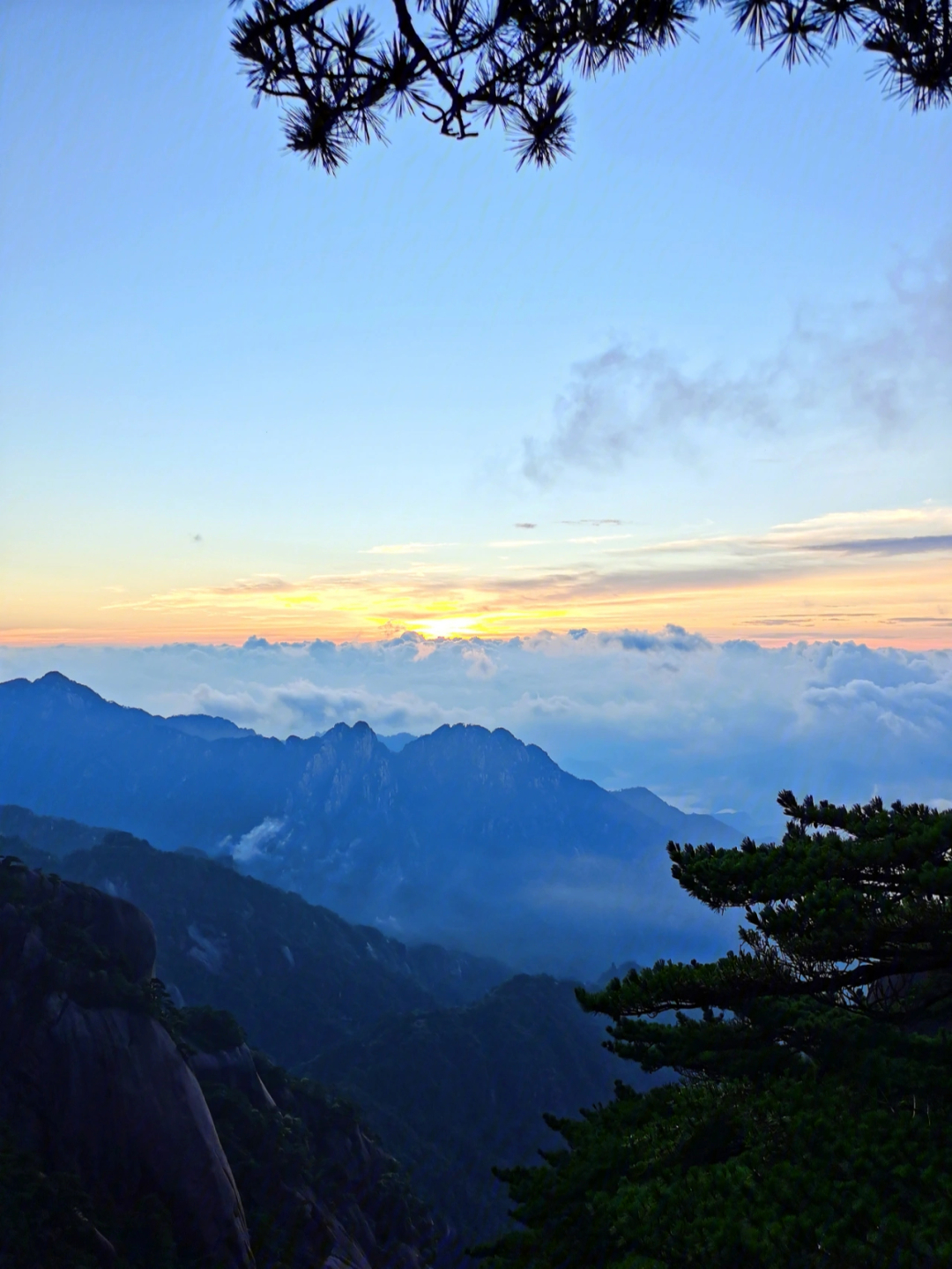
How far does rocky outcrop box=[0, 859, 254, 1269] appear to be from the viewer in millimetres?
44312

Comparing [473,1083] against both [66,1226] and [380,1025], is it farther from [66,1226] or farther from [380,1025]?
[66,1226]

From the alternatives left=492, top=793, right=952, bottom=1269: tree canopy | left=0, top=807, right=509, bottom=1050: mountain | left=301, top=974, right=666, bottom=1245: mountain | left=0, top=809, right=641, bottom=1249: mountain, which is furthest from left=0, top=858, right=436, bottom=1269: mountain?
left=0, top=807, right=509, bottom=1050: mountain

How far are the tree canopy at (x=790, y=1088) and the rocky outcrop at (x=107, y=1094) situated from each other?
Answer: 42.5m

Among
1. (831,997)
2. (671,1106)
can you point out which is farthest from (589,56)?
(671,1106)

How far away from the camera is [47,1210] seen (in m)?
36.9

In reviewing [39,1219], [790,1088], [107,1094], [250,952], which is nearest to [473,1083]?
[250,952]

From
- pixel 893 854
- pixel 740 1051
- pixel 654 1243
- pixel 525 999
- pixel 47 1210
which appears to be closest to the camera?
pixel 654 1243

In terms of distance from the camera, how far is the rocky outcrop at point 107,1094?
4431 cm

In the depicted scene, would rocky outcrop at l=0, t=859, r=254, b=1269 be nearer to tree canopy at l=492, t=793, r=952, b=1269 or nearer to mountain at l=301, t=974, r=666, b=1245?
tree canopy at l=492, t=793, r=952, b=1269

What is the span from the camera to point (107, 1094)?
4738 centimetres

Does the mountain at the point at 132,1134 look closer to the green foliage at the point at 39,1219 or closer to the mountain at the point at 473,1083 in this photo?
the green foliage at the point at 39,1219

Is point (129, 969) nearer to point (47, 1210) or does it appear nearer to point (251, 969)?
point (47, 1210)

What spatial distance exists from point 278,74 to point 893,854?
1212 cm

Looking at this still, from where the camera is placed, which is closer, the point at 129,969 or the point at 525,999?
the point at 129,969
